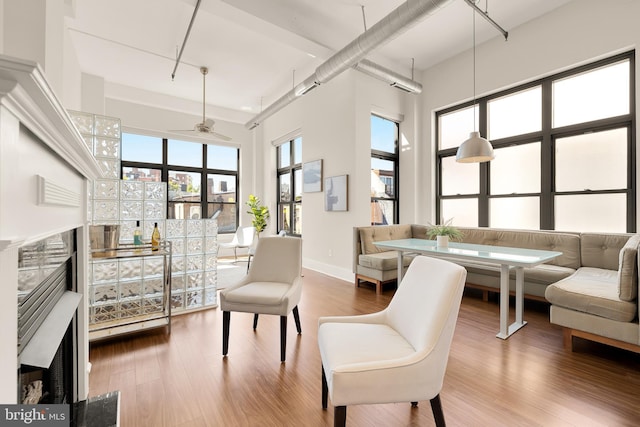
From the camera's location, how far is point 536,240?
371 cm

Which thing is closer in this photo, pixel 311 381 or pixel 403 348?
pixel 403 348

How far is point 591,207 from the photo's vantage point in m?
3.64

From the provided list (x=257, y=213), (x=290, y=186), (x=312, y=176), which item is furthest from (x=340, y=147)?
(x=257, y=213)

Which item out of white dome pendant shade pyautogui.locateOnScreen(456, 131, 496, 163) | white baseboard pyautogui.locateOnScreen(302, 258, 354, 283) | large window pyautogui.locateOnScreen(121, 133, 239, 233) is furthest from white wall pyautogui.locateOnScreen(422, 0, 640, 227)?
large window pyautogui.locateOnScreen(121, 133, 239, 233)

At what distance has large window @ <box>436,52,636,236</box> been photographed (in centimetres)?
342

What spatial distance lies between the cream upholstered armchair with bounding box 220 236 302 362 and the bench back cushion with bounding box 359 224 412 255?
205 cm

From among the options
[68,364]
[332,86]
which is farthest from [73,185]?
[332,86]

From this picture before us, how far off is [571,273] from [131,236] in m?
4.69

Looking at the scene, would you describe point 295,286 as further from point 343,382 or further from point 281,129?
point 281,129

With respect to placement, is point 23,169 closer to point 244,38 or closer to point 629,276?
point 629,276

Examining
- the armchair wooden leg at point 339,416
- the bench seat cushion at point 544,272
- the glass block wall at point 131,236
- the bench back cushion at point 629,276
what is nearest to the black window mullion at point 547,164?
the bench seat cushion at point 544,272

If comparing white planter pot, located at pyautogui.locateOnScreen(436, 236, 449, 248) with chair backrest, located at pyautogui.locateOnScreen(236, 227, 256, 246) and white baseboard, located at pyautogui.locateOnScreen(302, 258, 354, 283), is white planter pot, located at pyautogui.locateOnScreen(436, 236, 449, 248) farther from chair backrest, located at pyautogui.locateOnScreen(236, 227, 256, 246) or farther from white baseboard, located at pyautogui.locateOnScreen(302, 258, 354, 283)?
chair backrest, located at pyautogui.locateOnScreen(236, 227, 256, 246)

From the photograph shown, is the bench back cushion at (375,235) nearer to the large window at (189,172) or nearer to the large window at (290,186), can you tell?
the large window at (290,186)

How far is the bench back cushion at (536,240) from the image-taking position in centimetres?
340
